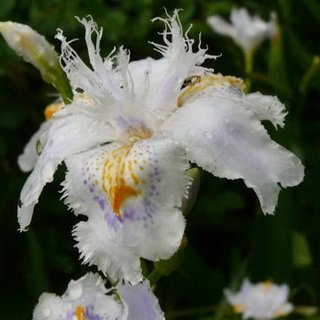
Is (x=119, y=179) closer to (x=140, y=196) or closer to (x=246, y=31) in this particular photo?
(x=140, y=196)

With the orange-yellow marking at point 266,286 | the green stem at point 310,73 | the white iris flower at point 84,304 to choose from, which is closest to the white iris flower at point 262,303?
the orange-yellow marking at point 266,286

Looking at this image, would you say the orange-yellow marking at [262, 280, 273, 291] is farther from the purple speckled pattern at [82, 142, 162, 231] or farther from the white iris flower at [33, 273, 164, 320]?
the purple speckled pattern at [82, 142, 162, 231]

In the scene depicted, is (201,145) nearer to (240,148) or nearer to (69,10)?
(240,148)

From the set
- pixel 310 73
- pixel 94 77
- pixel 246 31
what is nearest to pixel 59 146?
pixel 94 77

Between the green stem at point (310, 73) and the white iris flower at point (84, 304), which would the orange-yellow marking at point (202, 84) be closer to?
the white iris flower at point (84, 304)

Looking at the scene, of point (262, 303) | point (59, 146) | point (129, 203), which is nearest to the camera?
point (129, 203)
